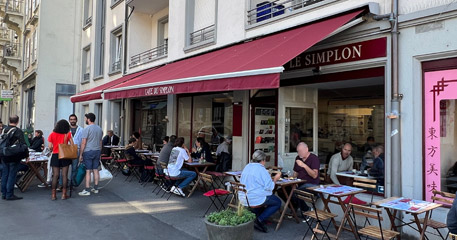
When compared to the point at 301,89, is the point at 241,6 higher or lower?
higher

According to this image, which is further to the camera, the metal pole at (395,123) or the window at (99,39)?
the window at (99,39)

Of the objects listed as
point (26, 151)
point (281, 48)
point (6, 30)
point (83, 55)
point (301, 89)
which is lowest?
point (26, 151)

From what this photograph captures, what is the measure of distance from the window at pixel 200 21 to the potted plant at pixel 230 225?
536 centimetres

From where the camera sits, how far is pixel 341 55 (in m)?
5.53

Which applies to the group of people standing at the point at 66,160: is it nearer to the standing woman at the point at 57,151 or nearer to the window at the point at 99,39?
the standing woman at the point at 57,151

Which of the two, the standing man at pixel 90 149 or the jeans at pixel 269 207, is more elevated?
the standing man at pixel 90 149

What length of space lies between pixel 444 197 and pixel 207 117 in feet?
21.1

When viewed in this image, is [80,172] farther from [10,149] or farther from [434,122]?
[434,122]

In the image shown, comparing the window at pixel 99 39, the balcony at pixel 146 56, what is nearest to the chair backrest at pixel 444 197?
the balcony at pixel 146 56

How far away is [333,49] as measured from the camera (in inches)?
223

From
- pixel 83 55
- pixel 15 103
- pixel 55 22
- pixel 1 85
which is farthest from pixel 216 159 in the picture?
pixel 1 85

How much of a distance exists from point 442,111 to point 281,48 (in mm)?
2492

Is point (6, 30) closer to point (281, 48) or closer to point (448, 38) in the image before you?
point (281, 48)

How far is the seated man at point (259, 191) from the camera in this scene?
4824mm
